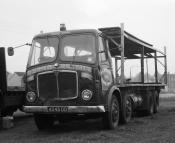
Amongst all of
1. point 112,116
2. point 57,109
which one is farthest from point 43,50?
point 112,116

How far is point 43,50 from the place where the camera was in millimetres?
10516

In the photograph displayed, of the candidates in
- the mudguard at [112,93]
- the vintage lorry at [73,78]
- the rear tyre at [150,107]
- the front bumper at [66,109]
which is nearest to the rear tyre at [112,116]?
the vintage lorry at [73,78]

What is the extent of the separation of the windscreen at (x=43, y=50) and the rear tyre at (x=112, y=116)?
6.30ft

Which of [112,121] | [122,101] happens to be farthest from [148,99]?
[112,121]

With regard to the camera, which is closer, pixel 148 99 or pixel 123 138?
pixel 123 138

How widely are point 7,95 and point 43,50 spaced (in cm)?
215

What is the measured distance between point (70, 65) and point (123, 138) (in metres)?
2.22

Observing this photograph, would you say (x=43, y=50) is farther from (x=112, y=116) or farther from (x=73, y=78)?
(x=112, y=116)

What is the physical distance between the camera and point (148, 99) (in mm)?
15578

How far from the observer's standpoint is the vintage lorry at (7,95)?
11445 millimetres

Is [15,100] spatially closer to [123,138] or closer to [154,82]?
[123,138]

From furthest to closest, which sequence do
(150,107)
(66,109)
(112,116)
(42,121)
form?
(150,107), (42,121), (112,116), (66,109)

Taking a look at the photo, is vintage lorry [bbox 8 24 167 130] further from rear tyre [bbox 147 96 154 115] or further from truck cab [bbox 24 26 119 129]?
rear tyre [bbox 147 96 154 115]

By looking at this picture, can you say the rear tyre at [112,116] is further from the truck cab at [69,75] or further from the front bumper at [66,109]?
the front bumper at [66,109]
